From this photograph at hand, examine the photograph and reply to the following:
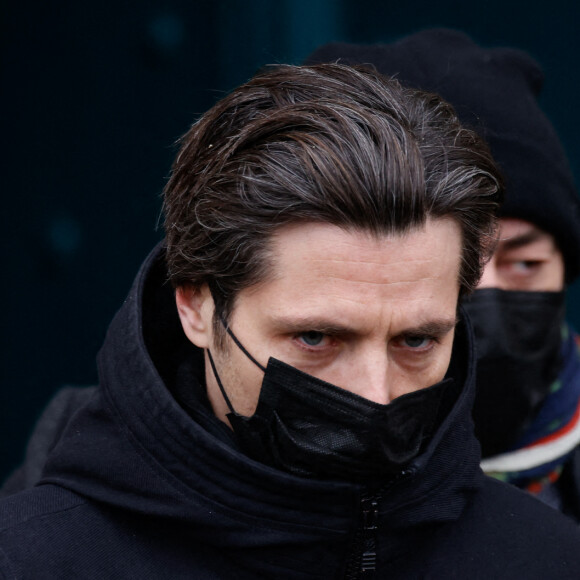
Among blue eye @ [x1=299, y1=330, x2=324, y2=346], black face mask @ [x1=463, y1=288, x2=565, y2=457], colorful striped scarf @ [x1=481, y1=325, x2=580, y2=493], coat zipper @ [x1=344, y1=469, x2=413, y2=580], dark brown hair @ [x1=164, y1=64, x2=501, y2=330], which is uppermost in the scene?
dark brown hair @ [x1=164, y1=64, x2=501, y2=330]

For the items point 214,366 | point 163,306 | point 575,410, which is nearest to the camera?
point 214,366

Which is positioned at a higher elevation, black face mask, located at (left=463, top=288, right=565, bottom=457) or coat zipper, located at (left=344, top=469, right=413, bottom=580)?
coat zipper, located at (left=344, top=469, right=413, bottom=580)

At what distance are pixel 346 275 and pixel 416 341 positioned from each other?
269 mm

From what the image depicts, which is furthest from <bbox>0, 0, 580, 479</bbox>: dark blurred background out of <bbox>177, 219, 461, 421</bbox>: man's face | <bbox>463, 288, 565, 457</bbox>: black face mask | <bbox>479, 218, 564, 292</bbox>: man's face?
<bbox>177, 219, 461, 421</bbox>: man's face

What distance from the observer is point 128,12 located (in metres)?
3.72

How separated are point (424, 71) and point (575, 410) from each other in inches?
50.3

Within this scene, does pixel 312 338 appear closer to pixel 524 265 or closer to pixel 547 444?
pixel 524 265

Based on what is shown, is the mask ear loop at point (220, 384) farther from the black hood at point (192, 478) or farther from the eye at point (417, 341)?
the eye at point (417, 341)

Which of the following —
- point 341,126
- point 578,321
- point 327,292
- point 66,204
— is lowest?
point 578,321

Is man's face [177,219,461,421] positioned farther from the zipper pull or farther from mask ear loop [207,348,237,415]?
the zipper pull

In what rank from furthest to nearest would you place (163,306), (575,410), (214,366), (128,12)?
(128,12), (575,410), (163,306), (214,366)

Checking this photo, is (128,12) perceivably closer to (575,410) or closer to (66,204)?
(66,204)

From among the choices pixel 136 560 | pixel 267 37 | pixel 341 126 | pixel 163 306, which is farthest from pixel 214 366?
pixel 267 37

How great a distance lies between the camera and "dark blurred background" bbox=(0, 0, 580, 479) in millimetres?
3697
